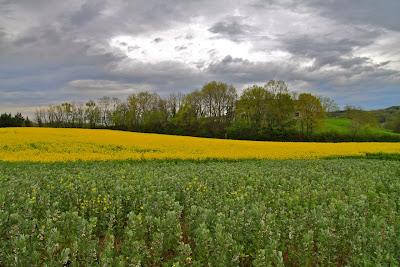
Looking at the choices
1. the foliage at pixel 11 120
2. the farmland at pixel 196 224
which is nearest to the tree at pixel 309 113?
the foliage at pixel 11 120

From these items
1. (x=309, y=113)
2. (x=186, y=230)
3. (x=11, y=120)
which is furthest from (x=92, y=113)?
(x=186, y=230)

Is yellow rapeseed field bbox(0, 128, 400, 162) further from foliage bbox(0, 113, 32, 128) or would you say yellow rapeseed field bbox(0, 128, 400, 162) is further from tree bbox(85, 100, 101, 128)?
tree bbox(85, 100, 101, 128)

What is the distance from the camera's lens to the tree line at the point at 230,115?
224 feet

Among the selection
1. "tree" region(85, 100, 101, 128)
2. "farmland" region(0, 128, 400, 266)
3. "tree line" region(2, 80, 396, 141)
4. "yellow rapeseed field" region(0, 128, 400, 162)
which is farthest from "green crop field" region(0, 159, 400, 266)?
"tree" region(85, 100, 101, 128)

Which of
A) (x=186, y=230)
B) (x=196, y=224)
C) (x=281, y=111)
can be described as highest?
(x=281, y=111)

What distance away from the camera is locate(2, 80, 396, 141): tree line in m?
68.3

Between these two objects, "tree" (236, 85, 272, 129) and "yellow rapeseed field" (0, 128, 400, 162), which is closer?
"yellow rapeseed field" (0, 128, 400, 162)

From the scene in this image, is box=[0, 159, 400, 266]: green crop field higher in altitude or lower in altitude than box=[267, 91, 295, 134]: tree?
lower

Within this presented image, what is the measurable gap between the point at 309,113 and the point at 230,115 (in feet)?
54.5

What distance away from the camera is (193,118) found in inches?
3127

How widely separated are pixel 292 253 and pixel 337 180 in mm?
8333

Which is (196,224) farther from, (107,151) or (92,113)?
(92,113)

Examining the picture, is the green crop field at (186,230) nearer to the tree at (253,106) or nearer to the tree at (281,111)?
the tree at (281,111)

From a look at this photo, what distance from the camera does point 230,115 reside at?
82250 millimetres
